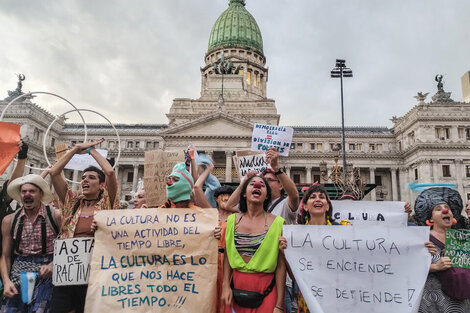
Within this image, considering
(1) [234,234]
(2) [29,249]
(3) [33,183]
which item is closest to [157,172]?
(3) [33,183]

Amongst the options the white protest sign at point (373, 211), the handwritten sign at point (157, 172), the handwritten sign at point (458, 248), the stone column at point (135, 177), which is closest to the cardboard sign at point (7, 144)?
the handwritten sign at point (157, 172)

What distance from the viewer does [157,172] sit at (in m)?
6.59

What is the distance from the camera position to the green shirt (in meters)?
3.96

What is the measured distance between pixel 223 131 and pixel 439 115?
92.3 feet

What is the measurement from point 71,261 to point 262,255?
101 inches

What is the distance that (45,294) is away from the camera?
464cm

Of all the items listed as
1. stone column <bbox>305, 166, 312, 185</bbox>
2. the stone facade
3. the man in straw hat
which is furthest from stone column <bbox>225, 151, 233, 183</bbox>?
the man in straw hat

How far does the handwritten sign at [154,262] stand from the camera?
163 inches

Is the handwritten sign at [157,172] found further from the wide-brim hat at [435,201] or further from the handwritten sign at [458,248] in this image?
the handwritten sign at [458,248]

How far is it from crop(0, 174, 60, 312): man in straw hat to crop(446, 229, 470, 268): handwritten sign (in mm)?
5229

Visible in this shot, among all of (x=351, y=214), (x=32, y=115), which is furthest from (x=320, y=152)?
(x=351, y=214)

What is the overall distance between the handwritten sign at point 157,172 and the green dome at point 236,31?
6600cm

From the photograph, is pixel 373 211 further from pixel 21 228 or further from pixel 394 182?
pixel 394 182

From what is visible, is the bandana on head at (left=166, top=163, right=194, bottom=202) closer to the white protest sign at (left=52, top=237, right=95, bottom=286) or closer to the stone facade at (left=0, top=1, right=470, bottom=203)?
the white protest sign at (left=52, top=237, right=95, bottom=286)
